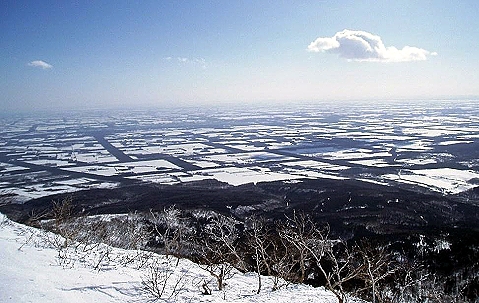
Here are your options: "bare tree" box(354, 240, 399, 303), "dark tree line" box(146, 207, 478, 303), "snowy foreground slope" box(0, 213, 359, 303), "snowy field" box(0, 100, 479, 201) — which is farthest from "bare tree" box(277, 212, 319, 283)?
"snowy field" box(0, 100, 479, 201)

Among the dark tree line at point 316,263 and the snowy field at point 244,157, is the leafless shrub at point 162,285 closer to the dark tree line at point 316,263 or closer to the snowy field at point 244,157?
the dark tree line at point 316,263

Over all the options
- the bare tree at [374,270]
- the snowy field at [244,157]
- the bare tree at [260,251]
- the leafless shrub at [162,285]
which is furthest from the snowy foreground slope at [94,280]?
the snowy field at [244,157]

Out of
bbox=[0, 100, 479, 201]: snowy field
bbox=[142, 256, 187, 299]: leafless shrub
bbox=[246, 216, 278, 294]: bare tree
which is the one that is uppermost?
bbox=[142, 256, 187, 299]: leafless shrub

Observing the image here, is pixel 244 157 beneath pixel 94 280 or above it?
beneath

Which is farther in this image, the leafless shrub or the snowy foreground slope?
the leafless shrub

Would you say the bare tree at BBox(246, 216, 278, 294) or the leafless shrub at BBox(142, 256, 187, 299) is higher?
the leafless shrub at BBox(142, 256, 187, 299)

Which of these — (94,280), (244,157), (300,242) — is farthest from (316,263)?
(244,157)

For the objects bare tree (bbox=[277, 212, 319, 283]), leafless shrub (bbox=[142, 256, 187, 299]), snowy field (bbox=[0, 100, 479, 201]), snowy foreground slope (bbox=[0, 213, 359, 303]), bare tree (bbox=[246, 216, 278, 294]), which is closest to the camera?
snowy foreground slope (bbox=[0, 213, 359, 303])

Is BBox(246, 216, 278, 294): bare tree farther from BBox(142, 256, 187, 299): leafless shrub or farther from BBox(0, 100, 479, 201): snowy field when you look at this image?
BBox(0, 100, 479, 201): snowy field

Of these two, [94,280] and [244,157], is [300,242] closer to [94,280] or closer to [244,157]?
[94,280]
